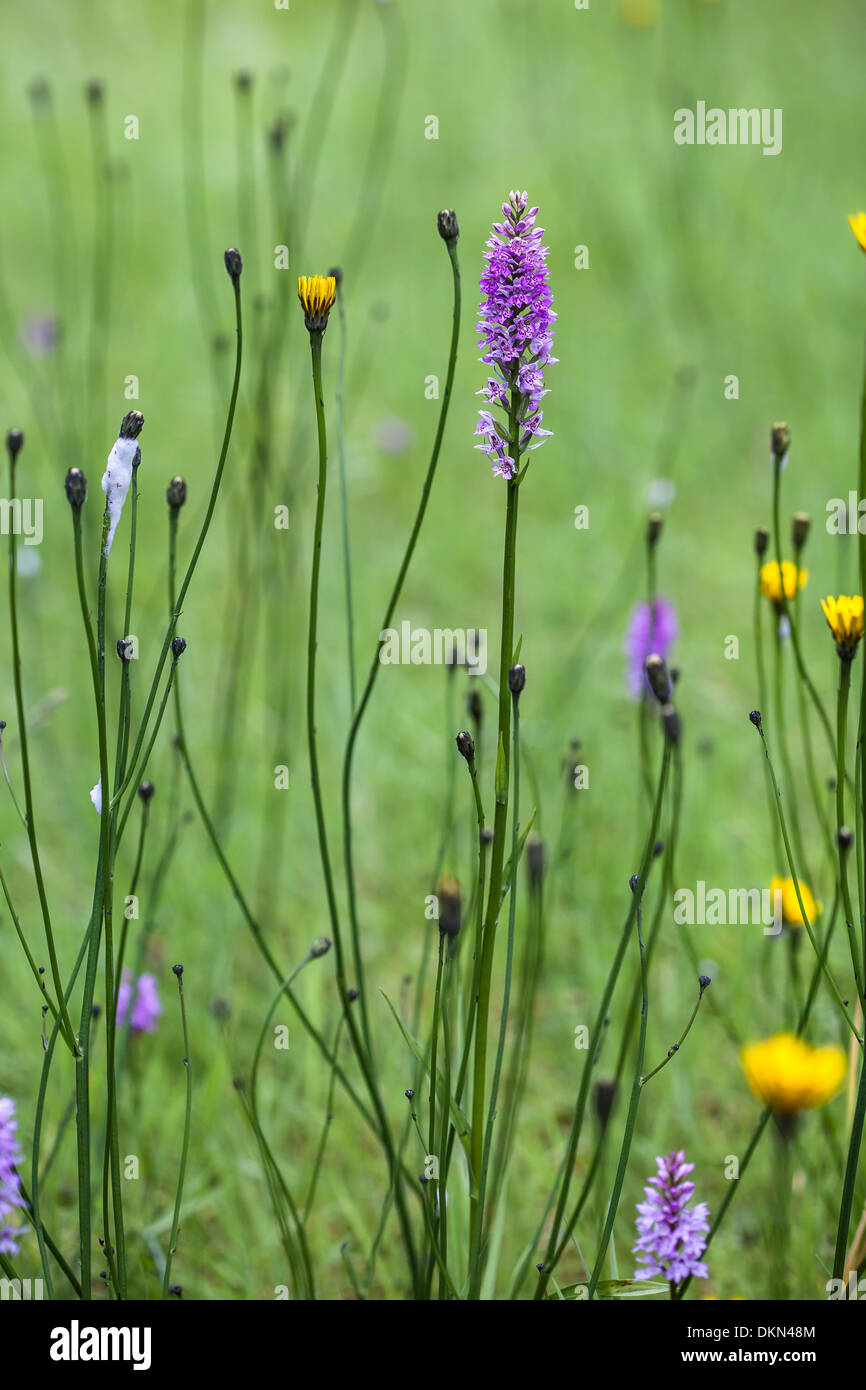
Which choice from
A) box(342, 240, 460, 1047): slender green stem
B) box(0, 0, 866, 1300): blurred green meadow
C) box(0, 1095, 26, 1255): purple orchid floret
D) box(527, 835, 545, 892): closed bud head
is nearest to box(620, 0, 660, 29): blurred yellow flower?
box(0, 0, 866, 1300): blurred green meadow

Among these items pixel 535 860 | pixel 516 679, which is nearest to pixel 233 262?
pixel 516 679

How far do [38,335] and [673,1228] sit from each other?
3079 millimetres

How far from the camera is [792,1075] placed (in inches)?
38.3

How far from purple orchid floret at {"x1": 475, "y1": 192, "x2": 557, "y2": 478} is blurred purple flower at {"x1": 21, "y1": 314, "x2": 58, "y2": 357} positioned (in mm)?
2636

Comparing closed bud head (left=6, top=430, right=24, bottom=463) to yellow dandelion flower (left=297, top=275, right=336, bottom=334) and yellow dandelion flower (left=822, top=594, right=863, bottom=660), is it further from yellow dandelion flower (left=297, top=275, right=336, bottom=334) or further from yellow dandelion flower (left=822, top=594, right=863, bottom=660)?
yellow dandelion flower (left=822, top=594, right=863, bottom=660)

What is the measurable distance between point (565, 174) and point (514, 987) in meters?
3.43

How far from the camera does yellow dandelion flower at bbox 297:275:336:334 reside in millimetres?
1008

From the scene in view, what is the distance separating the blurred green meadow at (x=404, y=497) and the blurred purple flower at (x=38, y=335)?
0.04 m

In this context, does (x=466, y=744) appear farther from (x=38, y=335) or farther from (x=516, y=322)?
Answer: (x=38, y=335)

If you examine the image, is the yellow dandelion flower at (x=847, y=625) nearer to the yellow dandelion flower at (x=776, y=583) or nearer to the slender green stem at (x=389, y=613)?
the yellow dandelion flower at (x=776, y=583)

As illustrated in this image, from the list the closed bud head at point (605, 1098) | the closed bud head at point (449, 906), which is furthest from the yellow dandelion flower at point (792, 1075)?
the closed bud head at point (449, 906)

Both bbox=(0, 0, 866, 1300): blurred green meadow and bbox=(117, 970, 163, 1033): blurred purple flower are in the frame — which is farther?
bbox=(0, 0, 866, 1300): blurred green meadow

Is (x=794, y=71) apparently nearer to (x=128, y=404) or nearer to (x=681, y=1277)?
(x=128, y=404)
